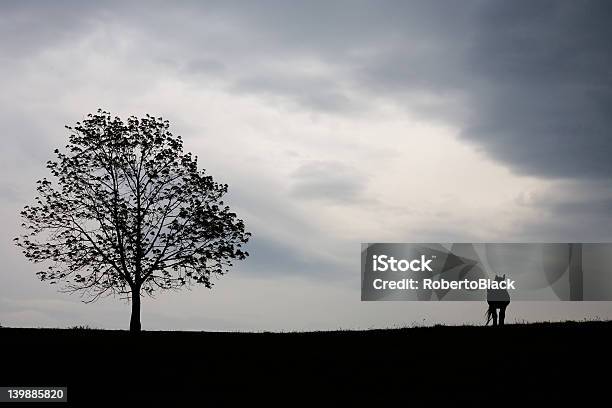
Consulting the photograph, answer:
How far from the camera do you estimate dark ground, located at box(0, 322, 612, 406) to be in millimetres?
21734

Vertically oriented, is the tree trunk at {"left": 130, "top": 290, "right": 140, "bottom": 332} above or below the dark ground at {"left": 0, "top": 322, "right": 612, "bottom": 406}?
above

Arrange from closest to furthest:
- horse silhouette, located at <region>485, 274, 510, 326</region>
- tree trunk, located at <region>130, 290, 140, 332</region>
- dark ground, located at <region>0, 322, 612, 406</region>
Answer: dark ground, located at <region>0, 322, 612, 406</region> < horse silhouette, located at <region>485, 274, 510, 326</region> < tree trunk, located at <region>130, 290, 140, 332</region>

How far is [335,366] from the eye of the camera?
2573 cm

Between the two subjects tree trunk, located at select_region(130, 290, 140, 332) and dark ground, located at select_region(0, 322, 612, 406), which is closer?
dark ground, located at select_region(0, 322, 612, 406)

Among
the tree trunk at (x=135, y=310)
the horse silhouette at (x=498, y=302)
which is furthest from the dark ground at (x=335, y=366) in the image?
the tree trunk at (x=135, y=310)

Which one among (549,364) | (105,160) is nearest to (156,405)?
(549,364)

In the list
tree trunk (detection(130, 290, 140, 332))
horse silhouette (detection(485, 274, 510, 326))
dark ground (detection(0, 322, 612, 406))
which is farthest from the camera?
tree trunk (detection(130, 290, 140, 332))

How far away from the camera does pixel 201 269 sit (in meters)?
44.5

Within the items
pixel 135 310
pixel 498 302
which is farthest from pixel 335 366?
pixel 135 310

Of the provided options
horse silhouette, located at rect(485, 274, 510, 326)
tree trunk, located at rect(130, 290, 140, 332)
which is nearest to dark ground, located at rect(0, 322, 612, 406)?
horse silhouette, located at rect(485, 274, 510, 326)

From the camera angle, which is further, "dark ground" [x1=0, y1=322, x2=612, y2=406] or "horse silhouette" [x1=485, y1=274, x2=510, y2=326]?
"horse silhouette" [x1=485, y1=274, x2=510, y2=326]

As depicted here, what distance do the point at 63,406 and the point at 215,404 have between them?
14.5 feet

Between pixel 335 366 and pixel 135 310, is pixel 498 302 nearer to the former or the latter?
pixel 335 366

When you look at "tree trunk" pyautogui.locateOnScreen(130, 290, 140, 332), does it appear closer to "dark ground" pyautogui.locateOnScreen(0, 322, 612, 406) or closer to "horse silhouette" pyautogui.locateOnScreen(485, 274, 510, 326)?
"dark ground" pyautogui.locateOnScreen(0, 322, 612, 406)
